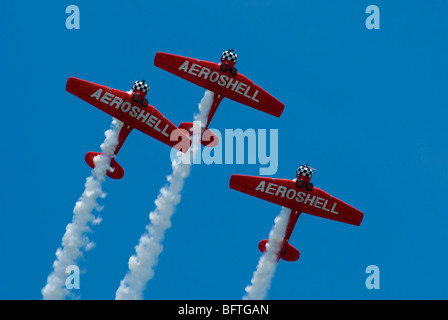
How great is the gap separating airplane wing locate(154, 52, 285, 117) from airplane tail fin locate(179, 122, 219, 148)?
247 cm

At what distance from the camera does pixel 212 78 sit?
6931 cm

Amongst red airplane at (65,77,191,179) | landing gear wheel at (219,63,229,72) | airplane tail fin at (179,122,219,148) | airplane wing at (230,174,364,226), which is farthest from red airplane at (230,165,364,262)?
landing gear wheel at (219,63,229,72)

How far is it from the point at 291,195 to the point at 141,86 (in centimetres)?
1073

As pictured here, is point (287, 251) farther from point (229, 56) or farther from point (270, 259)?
point (229, 56)

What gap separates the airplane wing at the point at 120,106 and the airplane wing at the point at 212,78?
2978mm

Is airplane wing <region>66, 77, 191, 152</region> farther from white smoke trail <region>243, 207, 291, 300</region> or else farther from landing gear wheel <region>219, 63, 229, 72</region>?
white smoke trail <region>243, 207, 291, 300</region>

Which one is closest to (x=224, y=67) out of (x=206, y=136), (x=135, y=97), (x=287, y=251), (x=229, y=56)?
(x=229, y=56)

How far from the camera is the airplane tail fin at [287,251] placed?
2702 inches

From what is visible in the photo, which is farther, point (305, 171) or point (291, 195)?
point (291, 195)

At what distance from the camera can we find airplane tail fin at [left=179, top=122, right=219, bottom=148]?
7006 cm

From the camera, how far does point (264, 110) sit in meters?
70.7

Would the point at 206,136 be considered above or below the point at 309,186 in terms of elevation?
above
